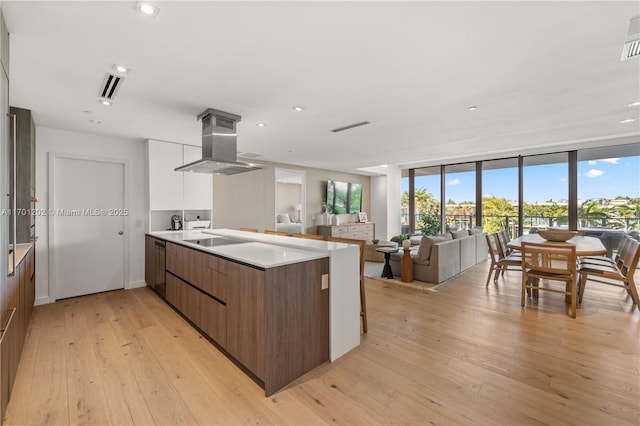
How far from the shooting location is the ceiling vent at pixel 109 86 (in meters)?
2.46

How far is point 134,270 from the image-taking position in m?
4.59

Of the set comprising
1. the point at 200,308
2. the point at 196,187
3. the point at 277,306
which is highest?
the point at 196,187

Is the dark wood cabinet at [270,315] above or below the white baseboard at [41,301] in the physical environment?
above

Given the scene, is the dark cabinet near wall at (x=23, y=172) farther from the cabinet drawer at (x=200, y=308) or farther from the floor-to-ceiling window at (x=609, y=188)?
the floor-to-ceiling window at (x=609, y=188)

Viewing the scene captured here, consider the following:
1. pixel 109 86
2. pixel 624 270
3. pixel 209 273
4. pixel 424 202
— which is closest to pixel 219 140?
pixel 109 86

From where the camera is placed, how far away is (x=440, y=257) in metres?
4.62

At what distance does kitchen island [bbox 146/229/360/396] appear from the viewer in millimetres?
1979

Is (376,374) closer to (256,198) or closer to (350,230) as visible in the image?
(256,198)

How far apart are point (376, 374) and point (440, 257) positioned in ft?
9.57

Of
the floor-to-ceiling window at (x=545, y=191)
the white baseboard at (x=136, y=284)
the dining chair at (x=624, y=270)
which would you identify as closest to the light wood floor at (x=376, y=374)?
the dining chair at (x=624, y=270)

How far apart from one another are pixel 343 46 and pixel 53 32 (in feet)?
6.18

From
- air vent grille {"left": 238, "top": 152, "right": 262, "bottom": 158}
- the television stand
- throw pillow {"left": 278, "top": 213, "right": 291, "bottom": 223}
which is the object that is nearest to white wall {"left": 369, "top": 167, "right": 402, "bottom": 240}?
the television stand

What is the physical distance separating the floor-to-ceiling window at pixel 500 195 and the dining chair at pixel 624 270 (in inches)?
138

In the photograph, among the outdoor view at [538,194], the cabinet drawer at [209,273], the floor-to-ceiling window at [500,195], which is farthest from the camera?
the floor-to-ceiling window at [500,195]
